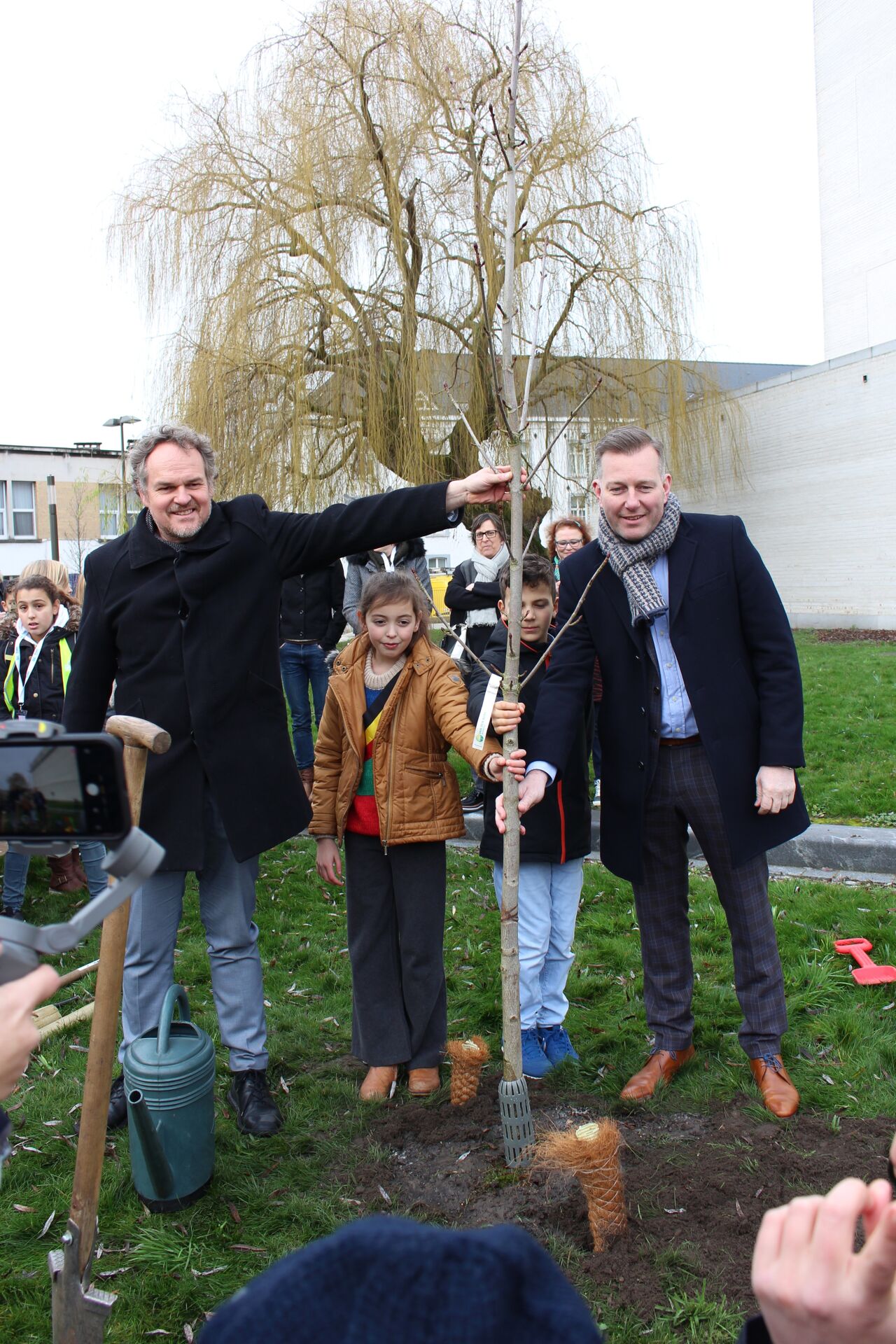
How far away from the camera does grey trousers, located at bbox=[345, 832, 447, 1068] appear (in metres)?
3.80

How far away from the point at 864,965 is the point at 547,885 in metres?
1.63

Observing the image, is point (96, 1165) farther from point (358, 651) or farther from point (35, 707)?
point (35, 707)

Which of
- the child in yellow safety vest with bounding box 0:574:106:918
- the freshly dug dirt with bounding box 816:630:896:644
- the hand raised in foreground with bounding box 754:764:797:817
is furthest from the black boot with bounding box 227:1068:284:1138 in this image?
the freshly dug dirt with bounding box 816:630:896:644

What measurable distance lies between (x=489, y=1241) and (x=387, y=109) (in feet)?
48.7

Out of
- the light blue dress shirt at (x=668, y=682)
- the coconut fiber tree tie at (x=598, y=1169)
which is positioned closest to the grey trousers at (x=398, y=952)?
the light blue dress shirt at (x=668, y=682)

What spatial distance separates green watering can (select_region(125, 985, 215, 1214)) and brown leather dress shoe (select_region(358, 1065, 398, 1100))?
2.34 feet

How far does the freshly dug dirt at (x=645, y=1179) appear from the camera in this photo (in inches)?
104

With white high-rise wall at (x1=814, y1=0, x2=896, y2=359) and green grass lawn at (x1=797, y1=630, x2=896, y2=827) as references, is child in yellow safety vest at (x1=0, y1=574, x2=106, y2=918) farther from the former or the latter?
white high-rise wall at (x1=814, y1=0, x2=896, y2=359)

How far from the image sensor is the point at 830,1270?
884 millimetres

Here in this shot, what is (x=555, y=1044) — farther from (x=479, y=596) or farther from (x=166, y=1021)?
(x=479, y=596)

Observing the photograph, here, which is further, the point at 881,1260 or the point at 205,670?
the point at 205,670

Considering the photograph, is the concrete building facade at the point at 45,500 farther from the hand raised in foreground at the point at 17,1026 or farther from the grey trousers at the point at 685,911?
the hand raised in foreground at the point at 17,1026

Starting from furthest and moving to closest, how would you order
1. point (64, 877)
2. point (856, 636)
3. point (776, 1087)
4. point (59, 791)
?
point (856, 636) < point (64, 877) < point (776, 1087) < point (59, 791)

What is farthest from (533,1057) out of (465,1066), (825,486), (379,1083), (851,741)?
(825,486)
